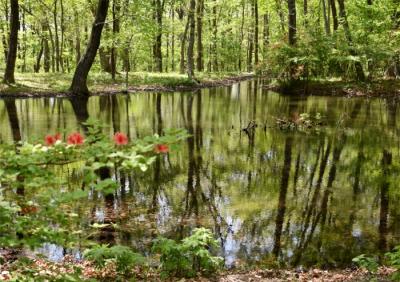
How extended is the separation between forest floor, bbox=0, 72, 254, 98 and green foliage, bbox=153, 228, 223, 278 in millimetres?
22692

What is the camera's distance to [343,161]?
13148mm

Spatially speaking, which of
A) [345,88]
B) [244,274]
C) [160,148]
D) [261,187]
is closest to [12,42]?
[345,88]

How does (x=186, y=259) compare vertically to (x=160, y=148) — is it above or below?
below

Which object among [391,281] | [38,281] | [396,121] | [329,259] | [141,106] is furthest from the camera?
[141,106]

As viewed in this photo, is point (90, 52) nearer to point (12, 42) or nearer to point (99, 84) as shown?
point (12, 42)

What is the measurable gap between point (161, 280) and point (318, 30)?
96.8 feet

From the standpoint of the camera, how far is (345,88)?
1206 inches

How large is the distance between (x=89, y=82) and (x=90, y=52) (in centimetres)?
618

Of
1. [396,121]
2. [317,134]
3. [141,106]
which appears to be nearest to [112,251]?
[317,134]

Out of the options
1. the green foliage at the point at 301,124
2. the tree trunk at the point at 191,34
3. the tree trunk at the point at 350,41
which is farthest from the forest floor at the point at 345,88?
the green foliage at the point at 301,124

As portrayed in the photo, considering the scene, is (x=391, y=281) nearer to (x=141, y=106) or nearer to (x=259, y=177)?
→ (x=259, y=177)

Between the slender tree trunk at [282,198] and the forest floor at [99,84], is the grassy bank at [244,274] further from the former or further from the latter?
the forest floor at [99,84]

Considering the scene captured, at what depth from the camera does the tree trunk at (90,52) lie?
1025 inches

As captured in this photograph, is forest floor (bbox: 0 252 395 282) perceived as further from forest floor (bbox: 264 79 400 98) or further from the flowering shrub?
forest floor (bbox: 264 79 400 98)
